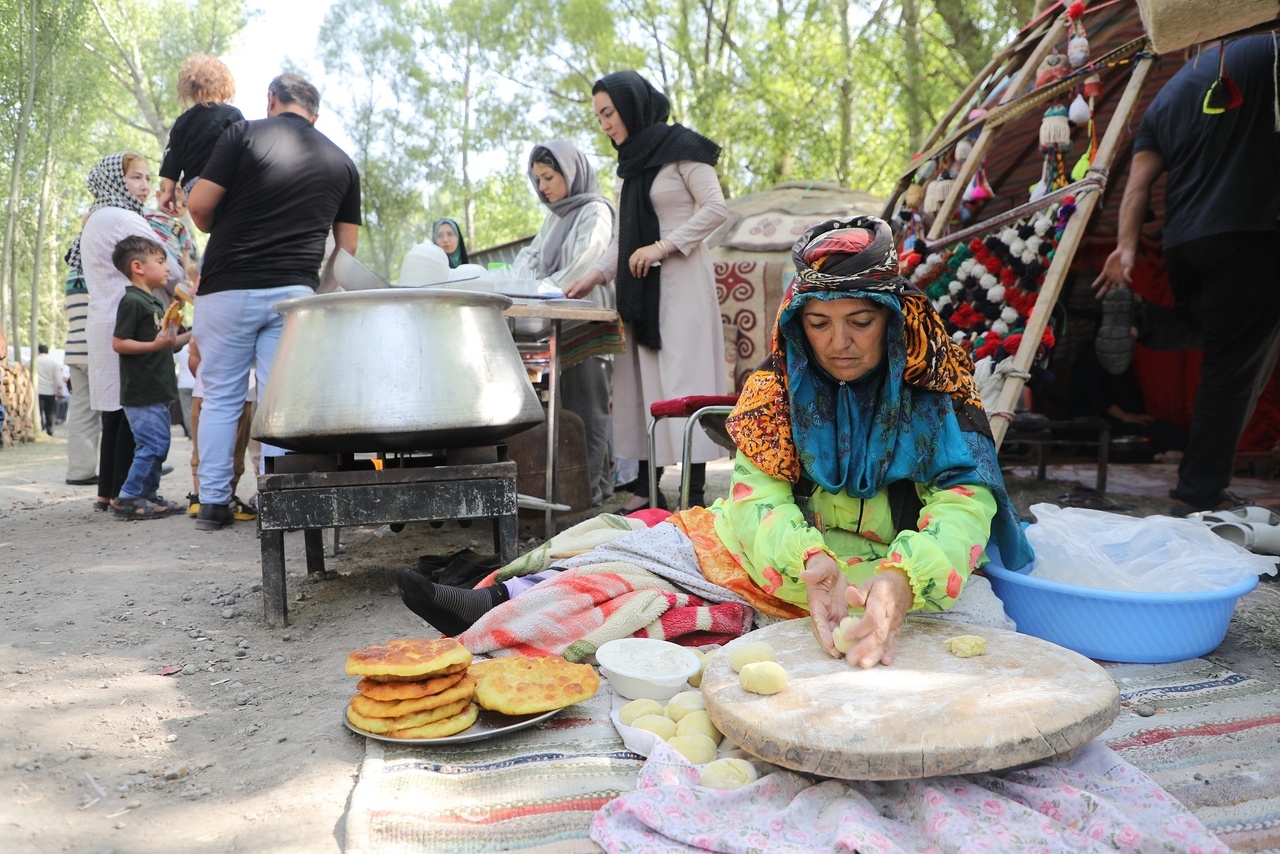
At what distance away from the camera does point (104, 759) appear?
1.88 metres

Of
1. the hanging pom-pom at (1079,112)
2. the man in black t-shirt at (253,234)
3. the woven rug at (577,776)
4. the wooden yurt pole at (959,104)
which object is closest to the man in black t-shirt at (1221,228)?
the hanging pom-pom at (1079,112)

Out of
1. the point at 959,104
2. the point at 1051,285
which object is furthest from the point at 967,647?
the point at 959,104

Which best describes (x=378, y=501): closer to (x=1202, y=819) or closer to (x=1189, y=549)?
(x=1202, y=819)

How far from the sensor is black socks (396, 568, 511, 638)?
230cm

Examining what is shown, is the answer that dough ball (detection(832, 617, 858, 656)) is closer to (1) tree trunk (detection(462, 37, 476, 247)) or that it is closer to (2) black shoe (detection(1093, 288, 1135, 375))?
(2) black shoe (detection(1093, 288, 1135, 375))

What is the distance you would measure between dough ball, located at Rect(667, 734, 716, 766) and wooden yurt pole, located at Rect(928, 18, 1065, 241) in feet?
11.4

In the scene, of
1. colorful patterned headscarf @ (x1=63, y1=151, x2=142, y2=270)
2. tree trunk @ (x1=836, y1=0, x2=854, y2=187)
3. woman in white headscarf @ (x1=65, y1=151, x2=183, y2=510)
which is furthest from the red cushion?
tree trunk @ (x1=836, y1=0, x2=854, y2=187)

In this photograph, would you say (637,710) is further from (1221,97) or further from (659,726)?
(1221,97)

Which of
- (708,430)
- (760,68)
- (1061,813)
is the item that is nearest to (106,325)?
(708,430)

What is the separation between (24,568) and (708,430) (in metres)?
2.97

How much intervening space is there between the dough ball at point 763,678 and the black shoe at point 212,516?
3.50m

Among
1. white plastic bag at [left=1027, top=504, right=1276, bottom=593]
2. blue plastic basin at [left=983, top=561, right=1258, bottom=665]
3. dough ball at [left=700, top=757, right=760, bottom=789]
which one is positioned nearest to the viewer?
dough ball at [left=700, top=757, right=760, bottom=789]

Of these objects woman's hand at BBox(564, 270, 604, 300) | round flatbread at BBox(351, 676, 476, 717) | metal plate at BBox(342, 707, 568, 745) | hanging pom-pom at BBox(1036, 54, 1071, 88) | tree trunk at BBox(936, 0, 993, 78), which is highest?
tree trunk at BBox(936, 0, 993, 78)

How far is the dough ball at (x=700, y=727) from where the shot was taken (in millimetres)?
1793
